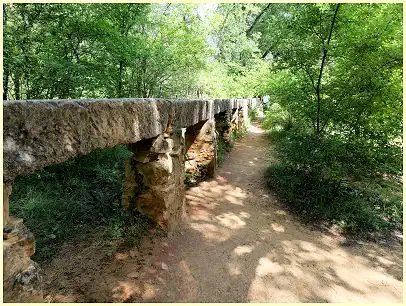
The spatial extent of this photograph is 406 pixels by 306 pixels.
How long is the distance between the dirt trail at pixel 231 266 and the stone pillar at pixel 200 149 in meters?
1.63

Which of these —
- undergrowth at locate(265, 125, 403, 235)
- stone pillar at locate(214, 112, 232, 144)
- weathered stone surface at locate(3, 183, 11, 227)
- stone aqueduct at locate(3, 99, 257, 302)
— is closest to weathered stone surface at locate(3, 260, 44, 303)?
stone aqueduct at locate(3, 99, 257, 302)

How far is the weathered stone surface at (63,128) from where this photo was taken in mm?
1754

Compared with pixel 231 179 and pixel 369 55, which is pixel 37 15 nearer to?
pixel 231 179

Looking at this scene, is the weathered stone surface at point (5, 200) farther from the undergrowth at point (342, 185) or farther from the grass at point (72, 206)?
the undergrowth at point (342, 185)

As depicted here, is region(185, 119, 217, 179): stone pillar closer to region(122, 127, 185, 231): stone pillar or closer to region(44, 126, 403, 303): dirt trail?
region(44, 126, 403, 303): dirt trail

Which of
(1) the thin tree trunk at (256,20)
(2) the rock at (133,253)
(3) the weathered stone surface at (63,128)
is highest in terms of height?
(1) the thin tree trunk at (256,20)

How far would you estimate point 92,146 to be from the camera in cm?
249

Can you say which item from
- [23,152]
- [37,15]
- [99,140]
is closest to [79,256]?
[99,140]

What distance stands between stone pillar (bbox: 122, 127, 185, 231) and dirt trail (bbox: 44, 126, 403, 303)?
42 centimetres

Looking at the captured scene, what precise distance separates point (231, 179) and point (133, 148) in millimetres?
3895

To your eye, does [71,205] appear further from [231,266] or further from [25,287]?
[25,287]

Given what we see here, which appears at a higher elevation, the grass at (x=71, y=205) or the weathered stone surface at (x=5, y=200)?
the weathered stone surface at (x=5, y=200)

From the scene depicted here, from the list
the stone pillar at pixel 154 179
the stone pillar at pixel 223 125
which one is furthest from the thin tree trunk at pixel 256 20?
the stone pillar at pixel 154 179

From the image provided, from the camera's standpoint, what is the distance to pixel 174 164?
14.9 feet
